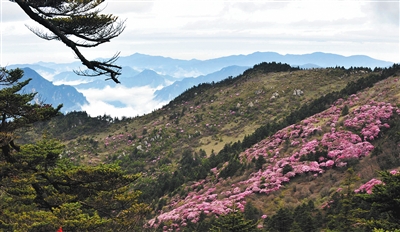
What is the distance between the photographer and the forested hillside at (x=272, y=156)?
57.8ft

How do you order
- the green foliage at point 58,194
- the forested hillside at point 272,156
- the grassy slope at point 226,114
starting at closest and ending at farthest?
1. the green foliage at point 58,194
2. the forested hillside at point 272,156
3. the grassy slope at point 226,114

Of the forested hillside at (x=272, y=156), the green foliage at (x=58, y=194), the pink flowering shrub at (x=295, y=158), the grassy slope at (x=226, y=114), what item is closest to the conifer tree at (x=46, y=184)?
the green foliage at (x=58, y=194)

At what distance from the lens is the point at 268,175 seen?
28.6 meters

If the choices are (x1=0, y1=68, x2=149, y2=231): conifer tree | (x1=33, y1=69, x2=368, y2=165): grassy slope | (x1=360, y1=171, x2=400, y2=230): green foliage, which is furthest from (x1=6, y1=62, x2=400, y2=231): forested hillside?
(x1=0, y1=68, x2=149, y2=231): conifer tree

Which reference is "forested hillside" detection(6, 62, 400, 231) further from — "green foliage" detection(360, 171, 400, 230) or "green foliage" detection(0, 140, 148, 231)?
"green foliage" detection(0, 140, 148, 231)

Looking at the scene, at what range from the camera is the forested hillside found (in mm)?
17609

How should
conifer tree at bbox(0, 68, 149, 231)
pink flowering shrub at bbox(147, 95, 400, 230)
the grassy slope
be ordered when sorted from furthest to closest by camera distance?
the grassy slope, pink flowering shrub at bbox(147, 95, 400, 230), conifer tree at bbox(0, 68, 149, 231)

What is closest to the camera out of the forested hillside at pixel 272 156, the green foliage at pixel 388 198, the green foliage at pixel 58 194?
the green foliage at pixel 388 198

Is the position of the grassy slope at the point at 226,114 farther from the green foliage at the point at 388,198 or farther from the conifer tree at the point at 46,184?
the green foliage at the point at 388,198

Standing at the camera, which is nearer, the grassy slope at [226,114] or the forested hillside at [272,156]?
the forested hillside at [272,156]

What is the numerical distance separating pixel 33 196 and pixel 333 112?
1261 inches

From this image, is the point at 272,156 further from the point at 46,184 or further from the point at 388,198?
the point at 46,184

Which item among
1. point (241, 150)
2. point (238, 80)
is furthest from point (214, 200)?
point (238, 80)

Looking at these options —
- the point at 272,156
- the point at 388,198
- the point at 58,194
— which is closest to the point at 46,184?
the point at 58,194
